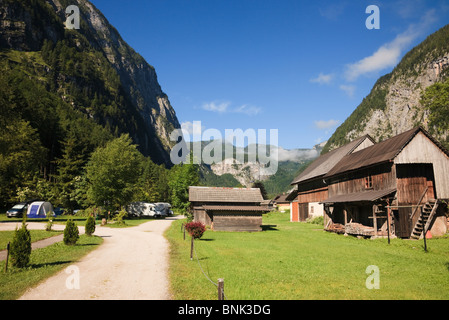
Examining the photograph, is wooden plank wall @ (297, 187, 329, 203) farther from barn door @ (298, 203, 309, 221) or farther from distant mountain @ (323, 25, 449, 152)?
distant mountain @ (323, 25, 449, 152)

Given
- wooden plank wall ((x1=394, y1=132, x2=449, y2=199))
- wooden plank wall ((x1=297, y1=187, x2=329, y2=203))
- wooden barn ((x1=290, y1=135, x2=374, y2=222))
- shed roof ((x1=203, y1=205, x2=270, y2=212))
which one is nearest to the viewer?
wooden plank wall ((x1=394, y1=132, x2=449, y2=199))

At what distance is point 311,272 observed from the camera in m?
13.5

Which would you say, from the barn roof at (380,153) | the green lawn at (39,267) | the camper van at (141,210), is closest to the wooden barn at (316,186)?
the barn roof at (380,153)

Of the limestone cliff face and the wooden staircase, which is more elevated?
the limestone cliff face

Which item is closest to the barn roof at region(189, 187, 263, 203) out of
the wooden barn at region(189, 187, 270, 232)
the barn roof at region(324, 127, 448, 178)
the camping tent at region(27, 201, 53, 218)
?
the wooden barn at region(189, 187, 270, 232)

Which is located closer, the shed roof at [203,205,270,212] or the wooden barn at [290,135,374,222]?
the shed roof at [203,205,270,212]

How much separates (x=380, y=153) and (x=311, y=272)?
805 inches

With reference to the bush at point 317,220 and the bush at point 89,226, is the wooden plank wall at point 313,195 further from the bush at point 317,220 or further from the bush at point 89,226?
the bush at point 89,226

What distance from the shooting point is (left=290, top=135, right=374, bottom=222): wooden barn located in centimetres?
4116

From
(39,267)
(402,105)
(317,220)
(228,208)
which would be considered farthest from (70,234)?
(402,105)

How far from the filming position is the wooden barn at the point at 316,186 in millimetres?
41156

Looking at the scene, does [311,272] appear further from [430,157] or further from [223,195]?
[223,195]

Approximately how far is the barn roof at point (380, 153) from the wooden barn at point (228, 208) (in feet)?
35.2
